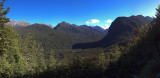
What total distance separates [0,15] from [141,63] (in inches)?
483

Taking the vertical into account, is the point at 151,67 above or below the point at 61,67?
above

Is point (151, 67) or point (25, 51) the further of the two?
point (25, 51)

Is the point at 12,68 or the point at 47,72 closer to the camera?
the point at 47,72

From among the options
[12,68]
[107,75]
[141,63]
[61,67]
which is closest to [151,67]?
[141,63]

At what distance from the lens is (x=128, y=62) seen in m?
5.59

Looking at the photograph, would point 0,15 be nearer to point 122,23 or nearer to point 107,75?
point 107,75

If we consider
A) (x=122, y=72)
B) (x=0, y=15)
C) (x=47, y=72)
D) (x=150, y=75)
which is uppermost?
(x=0, y=15)

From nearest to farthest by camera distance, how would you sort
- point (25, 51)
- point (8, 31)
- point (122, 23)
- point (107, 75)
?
point (107, 75) < point (8, 31) < point (25, 51) < point (122, 23)

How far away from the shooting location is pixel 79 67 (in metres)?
7.26

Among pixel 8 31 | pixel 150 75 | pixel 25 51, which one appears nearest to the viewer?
pixel 150 75

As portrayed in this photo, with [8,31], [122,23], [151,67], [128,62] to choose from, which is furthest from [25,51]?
[122,23]

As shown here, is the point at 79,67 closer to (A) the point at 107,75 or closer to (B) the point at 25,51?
(A) the point at 107,75

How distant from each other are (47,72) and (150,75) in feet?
20.2

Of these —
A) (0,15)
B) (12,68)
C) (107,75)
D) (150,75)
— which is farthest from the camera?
(0,15)
